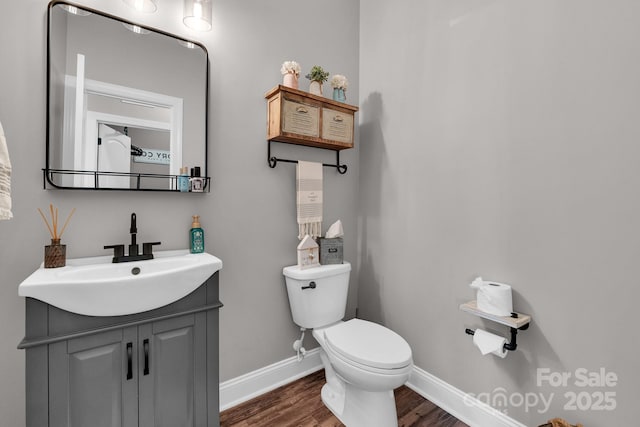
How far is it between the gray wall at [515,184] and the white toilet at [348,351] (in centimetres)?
42

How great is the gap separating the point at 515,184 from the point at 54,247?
203 centimetres

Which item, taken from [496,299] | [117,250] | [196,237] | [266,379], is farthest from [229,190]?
[496,299]

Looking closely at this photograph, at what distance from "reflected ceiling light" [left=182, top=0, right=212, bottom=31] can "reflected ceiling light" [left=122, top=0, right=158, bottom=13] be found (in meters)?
0.14

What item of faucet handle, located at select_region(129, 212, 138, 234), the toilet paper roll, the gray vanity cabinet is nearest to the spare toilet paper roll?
the toilet paper roll

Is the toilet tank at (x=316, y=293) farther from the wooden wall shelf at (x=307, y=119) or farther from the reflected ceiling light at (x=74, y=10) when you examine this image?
the reflected ceiling light at (x=74, y=10)

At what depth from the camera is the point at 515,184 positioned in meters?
1.37

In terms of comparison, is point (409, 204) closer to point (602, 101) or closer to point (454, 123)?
point (454, 123)

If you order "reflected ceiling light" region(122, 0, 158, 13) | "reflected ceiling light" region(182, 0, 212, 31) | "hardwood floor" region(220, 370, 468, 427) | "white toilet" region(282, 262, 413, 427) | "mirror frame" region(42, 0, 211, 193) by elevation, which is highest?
"reflected ceiling light" region(182, 0, 212, 31)

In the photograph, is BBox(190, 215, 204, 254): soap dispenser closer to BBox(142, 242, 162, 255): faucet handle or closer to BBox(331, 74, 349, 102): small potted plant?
BBox(142, 242, 162, 255): faucet handle

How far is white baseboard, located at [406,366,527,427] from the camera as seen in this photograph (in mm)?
1433

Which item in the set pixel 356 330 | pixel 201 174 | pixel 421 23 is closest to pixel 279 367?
pixel 356 330

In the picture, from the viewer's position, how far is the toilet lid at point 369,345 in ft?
Answer: 4.27

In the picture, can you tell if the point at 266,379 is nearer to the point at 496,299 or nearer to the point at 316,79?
the point at 496,299

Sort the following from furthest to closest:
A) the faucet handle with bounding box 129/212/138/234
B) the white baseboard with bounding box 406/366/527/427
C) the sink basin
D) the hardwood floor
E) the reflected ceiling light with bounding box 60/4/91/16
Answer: the hardwood floor < the white baseboard with bounding box 406/366/527/427 < the faucet handle with bounding box 129/212/138/234 < the reflected ceiling light with bounding box 60/4/91/16 < the sink basin
